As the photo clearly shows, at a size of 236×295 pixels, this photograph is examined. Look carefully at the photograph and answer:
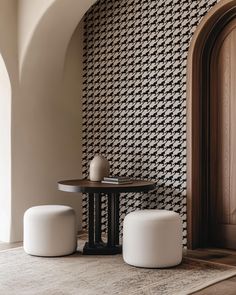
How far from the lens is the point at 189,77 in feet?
15.1

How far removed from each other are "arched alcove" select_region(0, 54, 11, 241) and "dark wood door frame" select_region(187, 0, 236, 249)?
1686 millimetres

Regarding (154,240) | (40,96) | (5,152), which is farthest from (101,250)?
(40,96)

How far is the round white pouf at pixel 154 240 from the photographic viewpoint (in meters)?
3.88

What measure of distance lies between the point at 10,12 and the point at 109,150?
1.64 meters

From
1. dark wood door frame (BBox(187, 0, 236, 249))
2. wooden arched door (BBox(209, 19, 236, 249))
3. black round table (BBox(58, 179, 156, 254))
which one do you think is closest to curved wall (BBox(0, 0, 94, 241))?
black round table (BBox(58, 179, 156, 254))

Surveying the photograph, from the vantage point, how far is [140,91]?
16.5 ft

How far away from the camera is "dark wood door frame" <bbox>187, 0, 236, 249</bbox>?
458 centimetres

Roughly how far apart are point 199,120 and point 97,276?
1.75 m

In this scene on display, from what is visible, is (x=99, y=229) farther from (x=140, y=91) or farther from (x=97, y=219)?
(x=140, y=91)

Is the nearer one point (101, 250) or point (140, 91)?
point (101, 250)

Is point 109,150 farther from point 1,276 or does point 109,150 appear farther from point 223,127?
point 1,276

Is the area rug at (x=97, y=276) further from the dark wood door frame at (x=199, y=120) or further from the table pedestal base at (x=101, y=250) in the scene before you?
the dark wood door frame at (x=199, y=120)

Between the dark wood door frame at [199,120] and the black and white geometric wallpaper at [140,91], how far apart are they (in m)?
0.08

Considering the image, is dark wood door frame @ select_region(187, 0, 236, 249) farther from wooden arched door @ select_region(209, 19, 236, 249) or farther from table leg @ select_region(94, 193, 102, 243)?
table leg @ select_region(94, 193, 102, 243)
